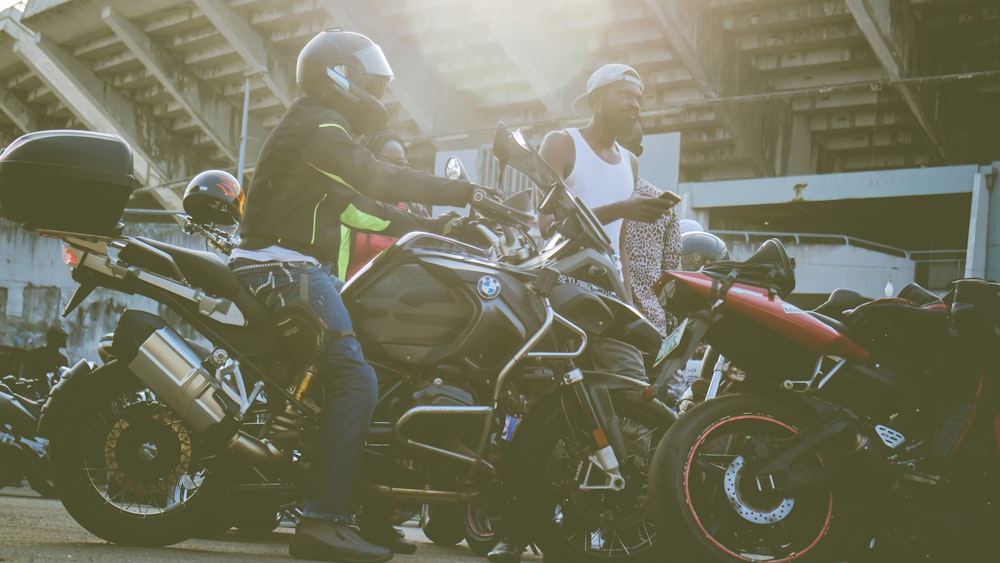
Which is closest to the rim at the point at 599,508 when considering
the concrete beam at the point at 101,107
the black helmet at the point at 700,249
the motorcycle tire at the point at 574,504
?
the motorcycle tire at the point at 574,504

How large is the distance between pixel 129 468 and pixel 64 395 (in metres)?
0.33

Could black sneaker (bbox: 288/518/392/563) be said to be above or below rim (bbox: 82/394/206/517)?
below

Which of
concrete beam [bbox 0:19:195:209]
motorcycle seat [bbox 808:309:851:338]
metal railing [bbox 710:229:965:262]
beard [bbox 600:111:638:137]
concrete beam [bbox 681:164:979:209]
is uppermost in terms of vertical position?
concrete beam [bbox 0:19:195:209]

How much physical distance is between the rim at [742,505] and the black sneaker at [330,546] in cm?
101

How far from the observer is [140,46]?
31.3 metres

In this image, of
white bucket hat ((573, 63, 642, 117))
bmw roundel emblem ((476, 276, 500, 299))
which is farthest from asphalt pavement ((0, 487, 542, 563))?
white bucket hat ((573, 63, 642, 117))

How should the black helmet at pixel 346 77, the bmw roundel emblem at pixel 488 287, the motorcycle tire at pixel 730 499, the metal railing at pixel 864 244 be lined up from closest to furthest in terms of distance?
the motorcycle tire at pixel 730 499, the bmw roundel emblem at pixel 488 287, the black helmet at pixel 346 77, the metal railing at pixel 864 244

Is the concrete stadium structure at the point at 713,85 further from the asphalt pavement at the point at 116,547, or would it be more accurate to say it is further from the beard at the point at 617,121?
the asphalt pavement at the point at 116,547

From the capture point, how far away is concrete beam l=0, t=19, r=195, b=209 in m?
34.1

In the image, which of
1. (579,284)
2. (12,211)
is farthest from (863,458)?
(12,211)

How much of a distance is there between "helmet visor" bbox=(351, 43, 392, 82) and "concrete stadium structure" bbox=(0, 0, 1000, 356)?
18.6 metres

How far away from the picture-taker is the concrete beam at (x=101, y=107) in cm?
3409

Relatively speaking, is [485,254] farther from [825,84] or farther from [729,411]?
[825,84]

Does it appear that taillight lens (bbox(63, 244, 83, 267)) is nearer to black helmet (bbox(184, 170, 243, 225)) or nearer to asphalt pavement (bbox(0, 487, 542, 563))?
asphalt pavement (bbox(0, 487, 542, 563))
